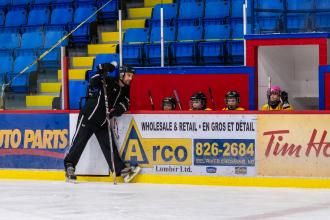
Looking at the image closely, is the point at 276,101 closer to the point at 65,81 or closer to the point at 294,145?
A: the point at 294,145

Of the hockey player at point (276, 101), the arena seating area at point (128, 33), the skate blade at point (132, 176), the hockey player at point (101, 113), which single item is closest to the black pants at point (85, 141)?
the hockey player at point (101, 113)

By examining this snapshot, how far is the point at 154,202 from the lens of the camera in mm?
9781

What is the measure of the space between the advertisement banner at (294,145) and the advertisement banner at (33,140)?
2.69m

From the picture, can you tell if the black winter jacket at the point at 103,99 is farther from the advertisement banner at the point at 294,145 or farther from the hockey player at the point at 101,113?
the advertisement banner at the point at 294,145

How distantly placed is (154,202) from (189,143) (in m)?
1.94

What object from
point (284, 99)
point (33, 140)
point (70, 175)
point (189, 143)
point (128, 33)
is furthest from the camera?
point (128, 33)

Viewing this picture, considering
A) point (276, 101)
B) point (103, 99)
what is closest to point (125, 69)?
point (103, 99)

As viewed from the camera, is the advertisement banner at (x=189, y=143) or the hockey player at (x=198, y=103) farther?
the hockey player at (x=198, y=103)

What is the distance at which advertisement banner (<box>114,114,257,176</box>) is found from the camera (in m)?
11.3

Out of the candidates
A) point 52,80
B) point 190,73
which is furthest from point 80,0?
point 190,73

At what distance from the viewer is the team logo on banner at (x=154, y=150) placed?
458 inches

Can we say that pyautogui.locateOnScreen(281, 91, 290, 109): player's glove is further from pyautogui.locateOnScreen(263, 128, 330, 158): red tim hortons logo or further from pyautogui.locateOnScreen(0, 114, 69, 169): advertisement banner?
pyautogui.locateOnScreen(0, 114, 69, 169): advertisement banner

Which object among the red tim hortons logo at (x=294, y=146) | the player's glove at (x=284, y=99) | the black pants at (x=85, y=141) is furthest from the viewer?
the player's glove at (x=284, y=99)

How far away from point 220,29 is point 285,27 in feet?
9.99
